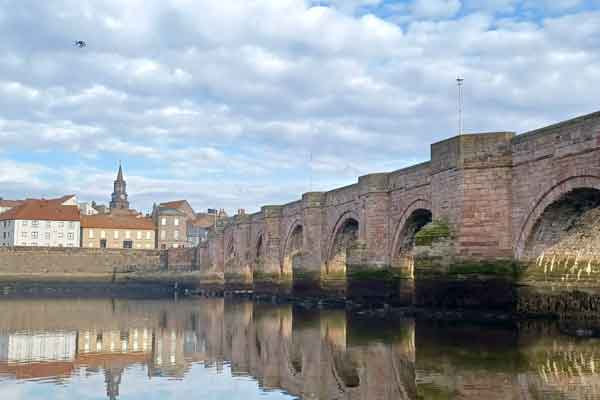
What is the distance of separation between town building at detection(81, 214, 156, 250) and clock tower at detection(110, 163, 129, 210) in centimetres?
2542

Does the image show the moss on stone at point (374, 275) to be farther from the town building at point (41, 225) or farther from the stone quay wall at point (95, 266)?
the town building at point (41, 225)

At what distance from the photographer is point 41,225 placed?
3172 inches

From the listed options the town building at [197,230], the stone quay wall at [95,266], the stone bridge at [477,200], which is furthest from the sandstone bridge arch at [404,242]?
the town building at [197,230]

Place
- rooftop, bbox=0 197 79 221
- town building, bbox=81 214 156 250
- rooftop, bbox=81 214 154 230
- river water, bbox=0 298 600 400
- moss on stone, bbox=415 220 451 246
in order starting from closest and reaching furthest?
river water, bbox=0 298 600 400, moss on stone, bbox=415 220 451 246, rooftop, bbox=0 197 79 221, town building, bbox=81 214 156 250, rooftop, bbox=81 214 154 230

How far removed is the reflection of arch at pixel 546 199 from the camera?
16.8 metres

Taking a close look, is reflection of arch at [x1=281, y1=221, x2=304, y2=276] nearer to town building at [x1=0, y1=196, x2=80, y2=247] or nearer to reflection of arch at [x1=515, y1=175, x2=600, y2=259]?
reflection of arch at [x1=515, y1=175, x2=600, y2=259]

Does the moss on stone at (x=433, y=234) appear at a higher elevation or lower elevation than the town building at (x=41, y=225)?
lower

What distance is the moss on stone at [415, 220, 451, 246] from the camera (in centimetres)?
2083

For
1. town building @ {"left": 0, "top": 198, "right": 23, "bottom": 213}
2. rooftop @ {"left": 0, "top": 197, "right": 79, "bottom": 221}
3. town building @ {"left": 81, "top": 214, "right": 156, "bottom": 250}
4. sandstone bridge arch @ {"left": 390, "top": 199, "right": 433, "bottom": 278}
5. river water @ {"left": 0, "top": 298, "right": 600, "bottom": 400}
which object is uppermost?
town building @ {"left": 0, "top": 198, "right": 23, "bottom": 213}

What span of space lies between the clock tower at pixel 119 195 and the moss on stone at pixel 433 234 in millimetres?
97804

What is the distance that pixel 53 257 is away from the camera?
6500 centimetres

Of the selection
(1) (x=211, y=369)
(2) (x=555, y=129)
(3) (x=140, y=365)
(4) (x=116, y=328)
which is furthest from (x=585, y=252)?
(4) (x=116, y=328)

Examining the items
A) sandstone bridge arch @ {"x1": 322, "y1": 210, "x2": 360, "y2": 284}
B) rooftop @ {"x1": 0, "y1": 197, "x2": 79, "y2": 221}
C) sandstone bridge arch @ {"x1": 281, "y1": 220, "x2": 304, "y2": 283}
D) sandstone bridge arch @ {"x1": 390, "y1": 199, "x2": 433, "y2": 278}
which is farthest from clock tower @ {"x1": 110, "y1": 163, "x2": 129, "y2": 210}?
sandstone bridge arch @ {"x1": 390, "y1": 199, "x2": 433, "y2": 278}

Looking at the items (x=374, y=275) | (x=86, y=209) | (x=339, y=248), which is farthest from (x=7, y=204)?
(x=374, y=275)
